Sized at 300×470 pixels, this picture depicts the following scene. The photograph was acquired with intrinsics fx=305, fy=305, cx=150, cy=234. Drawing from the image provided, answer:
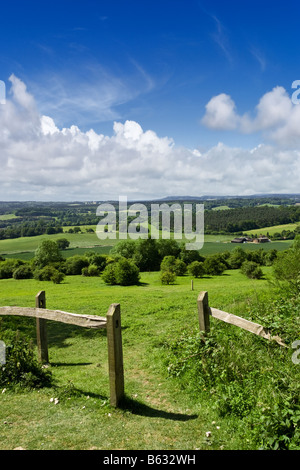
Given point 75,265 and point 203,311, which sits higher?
point 203,311

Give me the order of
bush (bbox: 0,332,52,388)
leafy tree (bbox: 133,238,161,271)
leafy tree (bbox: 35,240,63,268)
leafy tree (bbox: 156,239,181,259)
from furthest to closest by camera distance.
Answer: leafy tree (bbox: 156,239,181,259) → leafy tree (bbox: 133,238,161,271) → leafy tree (bbox: 35,240,63,268) → bush (bbox: 0,332,52,388)

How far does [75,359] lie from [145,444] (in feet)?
14.7

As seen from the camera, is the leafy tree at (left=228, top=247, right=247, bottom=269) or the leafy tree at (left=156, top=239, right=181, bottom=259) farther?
the leafy tree at (left=156, top=239, right=181, bottom=259)

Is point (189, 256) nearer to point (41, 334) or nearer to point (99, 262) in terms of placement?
point (99, 262)

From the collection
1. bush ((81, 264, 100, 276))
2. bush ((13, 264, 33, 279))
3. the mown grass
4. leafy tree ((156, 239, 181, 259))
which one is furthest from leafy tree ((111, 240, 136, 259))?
the mown grass

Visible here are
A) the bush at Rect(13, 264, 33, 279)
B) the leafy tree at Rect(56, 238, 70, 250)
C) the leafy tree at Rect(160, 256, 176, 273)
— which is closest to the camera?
the leafy tree at Rect(160, 256, 176, 273)

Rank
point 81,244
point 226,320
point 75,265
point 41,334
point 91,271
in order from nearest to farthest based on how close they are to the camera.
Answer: point 226,320, point 41,334, point 91,271, point 75,265, point 81,244

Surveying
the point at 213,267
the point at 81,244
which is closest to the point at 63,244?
the point at 81,244

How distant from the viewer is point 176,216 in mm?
90438

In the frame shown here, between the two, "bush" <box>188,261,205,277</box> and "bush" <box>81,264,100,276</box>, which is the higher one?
"bush" <box>188,261,205,277</box>

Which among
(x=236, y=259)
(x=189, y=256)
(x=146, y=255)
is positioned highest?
(x=146, y=255)

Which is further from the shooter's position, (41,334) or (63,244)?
(63,244)

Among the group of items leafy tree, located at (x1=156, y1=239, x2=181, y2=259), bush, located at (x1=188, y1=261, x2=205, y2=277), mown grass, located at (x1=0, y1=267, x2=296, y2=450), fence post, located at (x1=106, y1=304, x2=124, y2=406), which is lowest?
bush, located at (x1=188, y1=261, x2=205, y2=277)

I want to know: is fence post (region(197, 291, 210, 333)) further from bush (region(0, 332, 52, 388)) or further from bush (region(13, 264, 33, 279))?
bush (region(13, 264, 33, 279))
